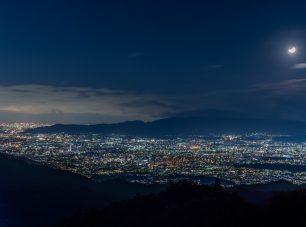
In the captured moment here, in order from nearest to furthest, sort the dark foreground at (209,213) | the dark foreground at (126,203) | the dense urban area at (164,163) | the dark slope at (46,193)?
1. the dark foreground at (209,213)
2. the dark foreground at (126,203)
3. the dark slope at (46,193)
4. the dense urban area at (164,163)

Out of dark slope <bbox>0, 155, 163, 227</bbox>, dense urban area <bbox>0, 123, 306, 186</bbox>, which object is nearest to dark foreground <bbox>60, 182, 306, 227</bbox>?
dark slope <bbox>0, 155, 163, 227</bbox>

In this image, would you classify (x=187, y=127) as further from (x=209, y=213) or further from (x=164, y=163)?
(x=209, y=213)

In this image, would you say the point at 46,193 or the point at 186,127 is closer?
the point at 46,193

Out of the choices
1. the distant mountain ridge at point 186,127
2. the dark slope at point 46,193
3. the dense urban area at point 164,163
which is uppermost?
the distant mountain ridge at point 186,127

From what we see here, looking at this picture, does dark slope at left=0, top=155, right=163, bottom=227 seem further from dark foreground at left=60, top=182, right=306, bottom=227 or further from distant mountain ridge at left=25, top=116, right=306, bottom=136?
distant mountain ridge at left=25, top=116, right=306, bottom=136

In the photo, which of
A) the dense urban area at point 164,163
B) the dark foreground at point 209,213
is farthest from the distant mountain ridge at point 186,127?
the dark foreground at point 209,213

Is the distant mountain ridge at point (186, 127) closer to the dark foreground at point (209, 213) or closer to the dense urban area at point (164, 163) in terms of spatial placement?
the dense urban area at point (164, 163)

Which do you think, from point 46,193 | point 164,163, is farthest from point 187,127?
point 46,193
